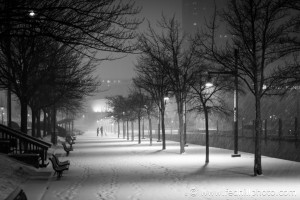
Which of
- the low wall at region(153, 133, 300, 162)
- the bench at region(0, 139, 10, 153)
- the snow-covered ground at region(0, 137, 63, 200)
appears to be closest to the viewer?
the snow-covered ground at region(0, 137, 63, 200)

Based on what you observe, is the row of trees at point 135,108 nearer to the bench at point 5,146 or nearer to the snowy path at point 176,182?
the snowy path at point 176,182

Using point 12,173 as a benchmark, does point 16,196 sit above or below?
above

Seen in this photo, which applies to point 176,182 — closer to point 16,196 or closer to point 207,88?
point 16,196

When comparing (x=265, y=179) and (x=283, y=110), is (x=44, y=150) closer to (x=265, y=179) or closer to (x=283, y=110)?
(x=265, y=179)

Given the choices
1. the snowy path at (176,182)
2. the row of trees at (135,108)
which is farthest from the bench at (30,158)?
the row of trees at (135,108)

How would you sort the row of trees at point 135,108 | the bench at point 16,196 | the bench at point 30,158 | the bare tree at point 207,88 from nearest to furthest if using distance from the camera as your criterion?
the bench at point 16,196, the bench at point 30,158, the bare tree at point 207,88, the row of trees at point 135,108

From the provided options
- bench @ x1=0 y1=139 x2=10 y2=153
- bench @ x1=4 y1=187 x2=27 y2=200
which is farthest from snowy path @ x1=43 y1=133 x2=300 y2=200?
bench @ x1=4 y1=187 x2=27 y2=200

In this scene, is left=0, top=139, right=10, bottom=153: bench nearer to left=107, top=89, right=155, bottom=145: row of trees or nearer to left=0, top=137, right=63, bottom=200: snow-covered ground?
left=0, top=137, right=63, bottom=200: snow-covered ground

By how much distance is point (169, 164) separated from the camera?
28750mm

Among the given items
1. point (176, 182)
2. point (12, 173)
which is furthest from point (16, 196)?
point (12, 173)

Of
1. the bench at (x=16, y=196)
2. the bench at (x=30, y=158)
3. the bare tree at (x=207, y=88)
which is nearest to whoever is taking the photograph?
the bench at (x=16, y=196)

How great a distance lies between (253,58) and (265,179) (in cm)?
557

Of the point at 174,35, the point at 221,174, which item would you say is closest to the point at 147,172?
the point at 221,174

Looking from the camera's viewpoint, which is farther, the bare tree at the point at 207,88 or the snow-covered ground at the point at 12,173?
the bare tree at the point at 207,88
